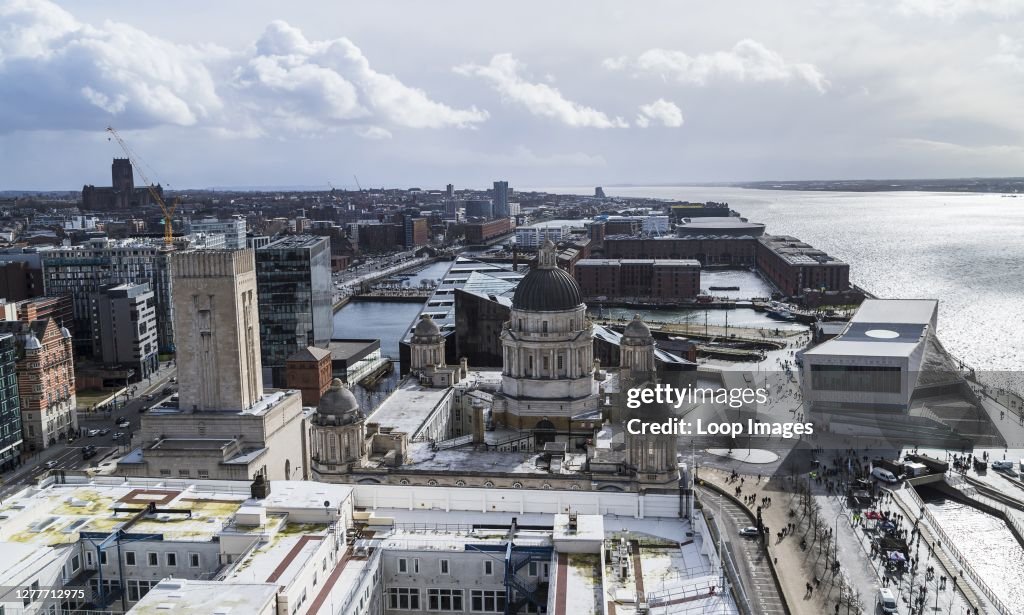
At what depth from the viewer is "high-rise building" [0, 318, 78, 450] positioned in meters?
62.8

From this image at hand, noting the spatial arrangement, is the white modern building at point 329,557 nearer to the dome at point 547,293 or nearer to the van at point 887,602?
the van at point 887,602

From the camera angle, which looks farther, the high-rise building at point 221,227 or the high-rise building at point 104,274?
the high-rise building at point 221,227

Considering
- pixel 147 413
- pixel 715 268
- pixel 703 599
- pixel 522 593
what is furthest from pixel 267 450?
pixel 715 268

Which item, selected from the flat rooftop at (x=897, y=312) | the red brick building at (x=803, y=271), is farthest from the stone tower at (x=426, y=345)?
the red brick building at (x=803, y=271)

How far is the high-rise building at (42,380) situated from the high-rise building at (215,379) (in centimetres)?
2250

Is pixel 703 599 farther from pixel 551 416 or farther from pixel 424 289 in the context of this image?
pixel 424 289

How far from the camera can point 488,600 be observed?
27.7 meters

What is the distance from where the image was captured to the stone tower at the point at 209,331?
149 feet

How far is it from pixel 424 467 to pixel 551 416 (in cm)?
1029

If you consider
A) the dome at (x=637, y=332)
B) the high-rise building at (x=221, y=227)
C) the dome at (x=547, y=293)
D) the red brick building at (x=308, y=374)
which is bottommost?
the red brick building at (x=308, y=374)

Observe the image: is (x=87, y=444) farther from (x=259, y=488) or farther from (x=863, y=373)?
(x=863, y=373)

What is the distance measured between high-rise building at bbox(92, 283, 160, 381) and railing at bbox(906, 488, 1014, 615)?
69.4 meters

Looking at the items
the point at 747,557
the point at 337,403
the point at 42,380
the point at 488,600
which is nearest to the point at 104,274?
the point at 42,380

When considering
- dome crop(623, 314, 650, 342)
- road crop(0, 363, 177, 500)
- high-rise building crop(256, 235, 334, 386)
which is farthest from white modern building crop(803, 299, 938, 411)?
road crop(0, 363, 177, 500)
